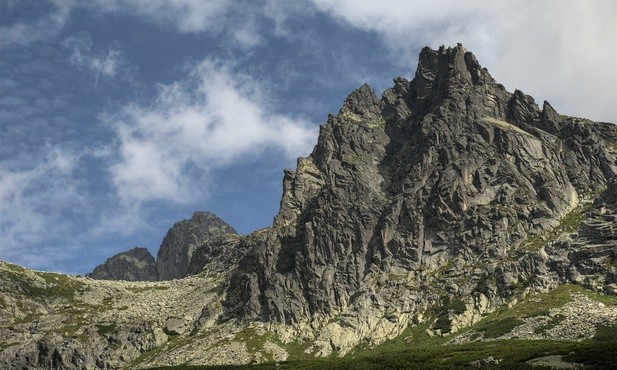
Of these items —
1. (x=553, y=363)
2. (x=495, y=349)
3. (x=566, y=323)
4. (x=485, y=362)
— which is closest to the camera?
(x=553, y=363)

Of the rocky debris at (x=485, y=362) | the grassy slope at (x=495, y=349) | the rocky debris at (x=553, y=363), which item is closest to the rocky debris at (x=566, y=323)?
the grassy slope at (x=495, y=349)

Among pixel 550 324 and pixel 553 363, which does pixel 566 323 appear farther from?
pixel 553 363

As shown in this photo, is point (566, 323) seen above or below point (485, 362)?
above

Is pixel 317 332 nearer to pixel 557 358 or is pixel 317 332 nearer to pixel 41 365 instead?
pixel 41 365

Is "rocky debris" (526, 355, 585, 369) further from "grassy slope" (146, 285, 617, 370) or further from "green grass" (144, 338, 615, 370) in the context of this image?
"green grass" (144, 338, 615, 370)

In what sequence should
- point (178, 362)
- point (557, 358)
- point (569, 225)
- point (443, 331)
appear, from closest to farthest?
point (557, 358)
point (443, 331)
point (178, 362)
point (569, 225)

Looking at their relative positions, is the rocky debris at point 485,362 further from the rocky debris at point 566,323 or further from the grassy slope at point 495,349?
the rocky debris at point 566,323

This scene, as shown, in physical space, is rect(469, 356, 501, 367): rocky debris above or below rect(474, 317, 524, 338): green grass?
below

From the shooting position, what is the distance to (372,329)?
7170 inches

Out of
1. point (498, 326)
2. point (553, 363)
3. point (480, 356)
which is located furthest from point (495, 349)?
point (498, 326)

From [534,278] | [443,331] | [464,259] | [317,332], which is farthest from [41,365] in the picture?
[534,278]

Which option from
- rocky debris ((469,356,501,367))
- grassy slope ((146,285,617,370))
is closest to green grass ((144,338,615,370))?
grassy slope ((146,285,617,370))

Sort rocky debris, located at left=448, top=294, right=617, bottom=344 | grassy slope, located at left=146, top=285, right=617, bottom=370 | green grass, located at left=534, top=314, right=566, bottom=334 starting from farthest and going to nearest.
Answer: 1. green grass, located at left=534, top=314, right=566, bottom=334
2. rocky debris, located at left=448, top=294, right=617, bottom=344
3. grassy slope, located at left=146, top=285, right=617, bottom=370

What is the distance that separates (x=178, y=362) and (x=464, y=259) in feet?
304
